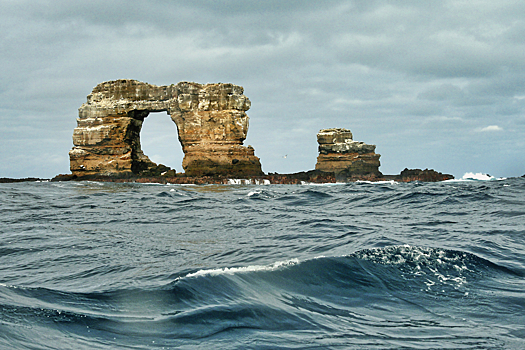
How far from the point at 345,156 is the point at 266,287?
58909 mm

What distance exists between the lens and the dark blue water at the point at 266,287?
3.56 meters

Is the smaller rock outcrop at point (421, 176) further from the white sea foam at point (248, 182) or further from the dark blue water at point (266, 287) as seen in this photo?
the dark blue water at point (266, 287)

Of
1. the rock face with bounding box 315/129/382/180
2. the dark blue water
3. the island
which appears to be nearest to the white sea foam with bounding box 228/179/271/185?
the island

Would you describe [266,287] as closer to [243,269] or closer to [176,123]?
[243,269]

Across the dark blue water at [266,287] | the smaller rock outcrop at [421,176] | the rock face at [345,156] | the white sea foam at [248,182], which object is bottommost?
the dark blue water at [266,287]

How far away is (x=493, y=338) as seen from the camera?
138 inches

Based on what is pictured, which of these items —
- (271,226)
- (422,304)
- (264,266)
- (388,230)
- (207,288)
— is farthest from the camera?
(271,226)

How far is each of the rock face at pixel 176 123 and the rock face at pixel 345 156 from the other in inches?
689

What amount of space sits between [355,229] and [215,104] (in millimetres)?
41880

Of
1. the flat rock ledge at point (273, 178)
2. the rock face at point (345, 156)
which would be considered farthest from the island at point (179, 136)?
the rock face at point (345, 156)

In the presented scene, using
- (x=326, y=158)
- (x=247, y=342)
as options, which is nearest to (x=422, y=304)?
(x=247, y=342)

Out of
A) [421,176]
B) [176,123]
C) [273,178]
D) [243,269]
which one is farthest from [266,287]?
[421,176]

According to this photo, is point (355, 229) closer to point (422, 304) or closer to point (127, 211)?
point (422, 304)

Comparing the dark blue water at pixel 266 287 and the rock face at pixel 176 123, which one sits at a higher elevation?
the rock face at pixel 176 123
